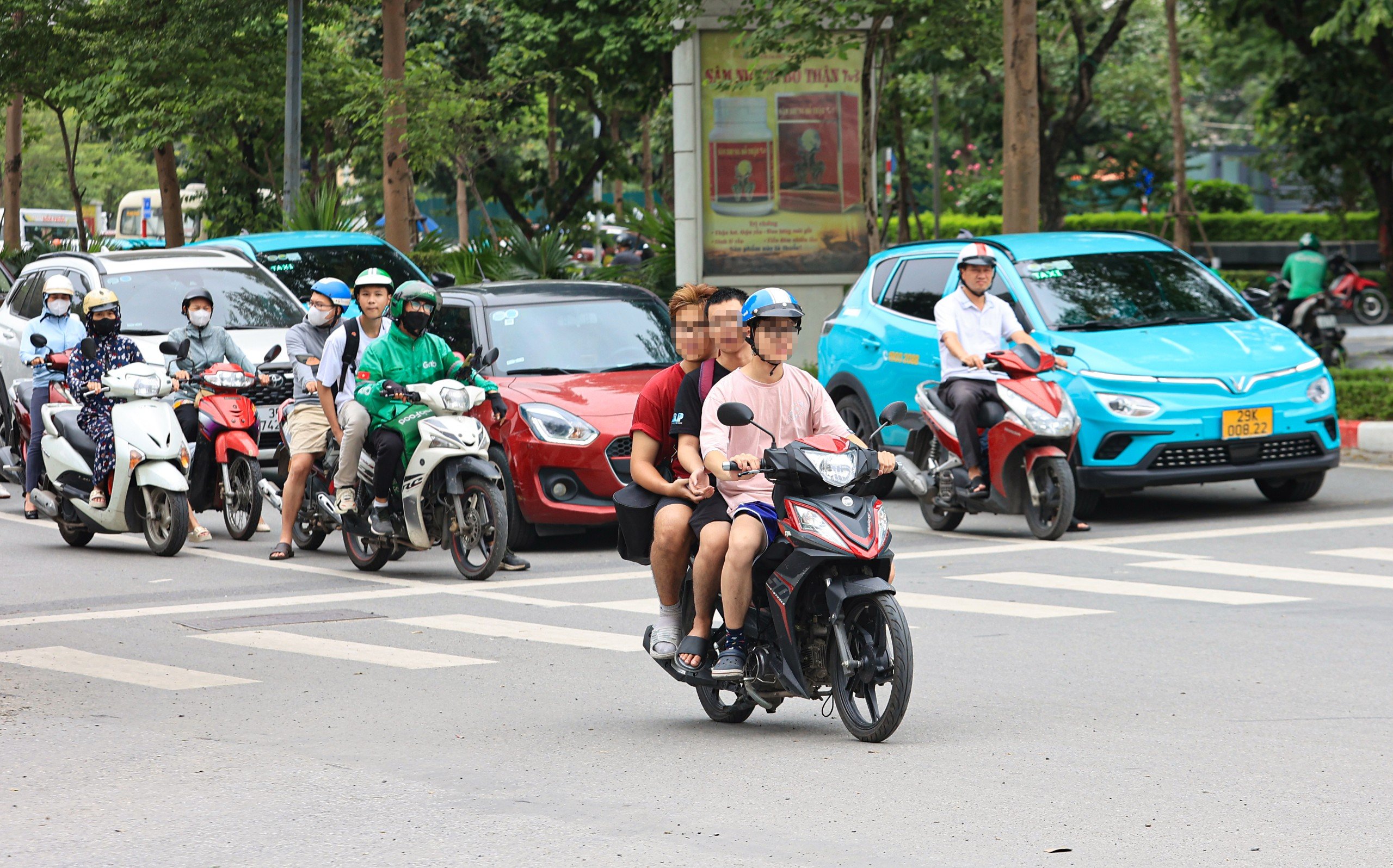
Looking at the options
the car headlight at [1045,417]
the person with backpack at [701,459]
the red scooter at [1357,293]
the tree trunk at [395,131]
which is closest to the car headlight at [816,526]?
the person with backpack at [701,459]

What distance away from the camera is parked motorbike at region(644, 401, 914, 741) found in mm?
6320

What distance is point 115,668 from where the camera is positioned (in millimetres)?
8305

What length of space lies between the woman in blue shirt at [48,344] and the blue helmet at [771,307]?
28.4 ft

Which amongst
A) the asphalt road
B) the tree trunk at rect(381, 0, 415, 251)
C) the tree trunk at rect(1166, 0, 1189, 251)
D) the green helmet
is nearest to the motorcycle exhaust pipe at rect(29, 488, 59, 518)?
the asphalt road

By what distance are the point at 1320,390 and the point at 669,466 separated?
7169 mm

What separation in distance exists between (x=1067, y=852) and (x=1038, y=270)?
8845 millimetres

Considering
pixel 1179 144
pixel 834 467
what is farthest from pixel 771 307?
pixel 1179 144

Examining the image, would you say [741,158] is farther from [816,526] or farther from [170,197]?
[816,526]

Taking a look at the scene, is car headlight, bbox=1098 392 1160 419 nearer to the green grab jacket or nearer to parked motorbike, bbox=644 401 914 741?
the green grab jacket

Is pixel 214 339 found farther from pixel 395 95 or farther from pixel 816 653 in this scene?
pixel 395 95

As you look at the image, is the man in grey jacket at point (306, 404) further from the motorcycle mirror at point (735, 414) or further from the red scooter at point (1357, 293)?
the red scooter at point (1357, 293)

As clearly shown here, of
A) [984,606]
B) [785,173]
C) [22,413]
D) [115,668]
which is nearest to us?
[115,668]

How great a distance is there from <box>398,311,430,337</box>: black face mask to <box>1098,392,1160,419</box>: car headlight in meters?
4.40

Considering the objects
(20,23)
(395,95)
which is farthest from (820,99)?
(20,23)
